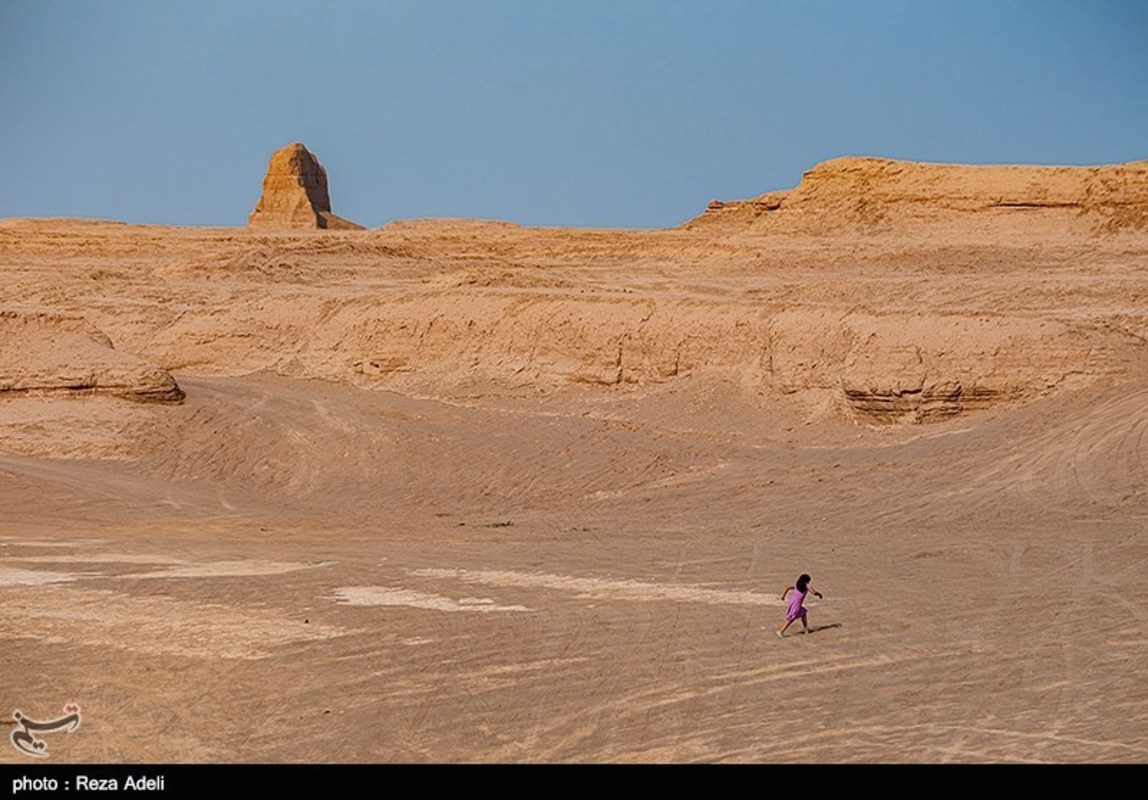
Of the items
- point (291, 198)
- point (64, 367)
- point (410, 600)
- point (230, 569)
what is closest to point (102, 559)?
point (230, 569)

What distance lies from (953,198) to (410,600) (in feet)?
94.1

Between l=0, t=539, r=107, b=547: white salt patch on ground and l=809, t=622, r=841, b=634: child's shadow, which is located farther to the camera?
l=0, t=539, r=107, b=547: white salt patch on ground

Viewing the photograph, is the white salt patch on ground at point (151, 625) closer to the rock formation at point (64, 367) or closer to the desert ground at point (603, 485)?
the desert ground at point (603, 485)

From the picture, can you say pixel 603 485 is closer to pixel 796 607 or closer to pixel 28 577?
pixel 28 577

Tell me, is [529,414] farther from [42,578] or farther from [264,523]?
[42,578]

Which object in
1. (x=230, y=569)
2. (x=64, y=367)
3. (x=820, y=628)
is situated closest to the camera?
(x=820, y=628)

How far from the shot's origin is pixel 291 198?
2630 inches

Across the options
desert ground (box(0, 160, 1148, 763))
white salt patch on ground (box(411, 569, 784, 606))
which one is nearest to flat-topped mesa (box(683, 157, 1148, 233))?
desert ground (box(0, 160, 1148, 763))

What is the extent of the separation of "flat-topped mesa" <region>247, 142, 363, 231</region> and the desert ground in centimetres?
1671

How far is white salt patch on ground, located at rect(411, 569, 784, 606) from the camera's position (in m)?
13.9

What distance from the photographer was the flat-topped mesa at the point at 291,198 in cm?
6612

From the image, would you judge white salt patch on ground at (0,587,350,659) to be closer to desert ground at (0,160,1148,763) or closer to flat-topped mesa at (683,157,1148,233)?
desert ground at (0,160,1148,763)

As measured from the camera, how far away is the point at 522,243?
46375 millimetres
